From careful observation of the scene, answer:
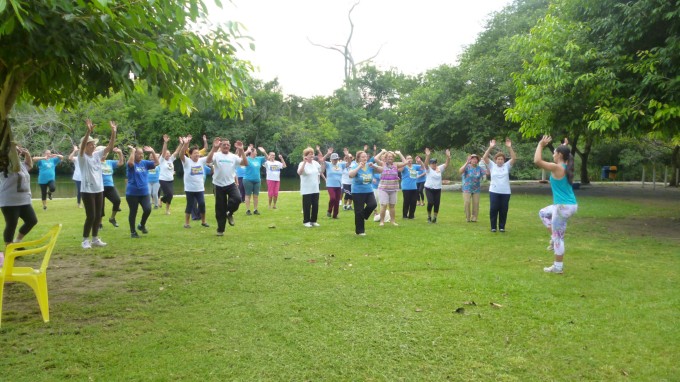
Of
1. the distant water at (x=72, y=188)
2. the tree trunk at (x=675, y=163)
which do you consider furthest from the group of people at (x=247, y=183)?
the tree trunk at (x=675, y=163)

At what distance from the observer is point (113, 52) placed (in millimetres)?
4703

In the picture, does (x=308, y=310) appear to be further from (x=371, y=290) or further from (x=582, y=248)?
(x=582, y=248)

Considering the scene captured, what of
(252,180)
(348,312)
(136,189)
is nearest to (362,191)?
(136,189)

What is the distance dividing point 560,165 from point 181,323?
5.61m

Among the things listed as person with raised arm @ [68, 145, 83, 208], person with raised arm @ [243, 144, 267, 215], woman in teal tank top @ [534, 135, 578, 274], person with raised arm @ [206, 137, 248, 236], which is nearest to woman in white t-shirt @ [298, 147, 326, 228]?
person with raised arm @ [206, 137, 248, 236]

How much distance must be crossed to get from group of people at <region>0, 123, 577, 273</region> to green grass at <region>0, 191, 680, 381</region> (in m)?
→ 0.86

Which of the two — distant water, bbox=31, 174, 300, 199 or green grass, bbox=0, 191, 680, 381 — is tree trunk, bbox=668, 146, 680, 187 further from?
distant water, bbox=31, 174, 300, 199

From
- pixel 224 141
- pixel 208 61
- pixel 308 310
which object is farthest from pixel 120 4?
pixel 224 141

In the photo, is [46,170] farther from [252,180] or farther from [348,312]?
[348,312]

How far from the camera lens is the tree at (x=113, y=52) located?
13.8 feet

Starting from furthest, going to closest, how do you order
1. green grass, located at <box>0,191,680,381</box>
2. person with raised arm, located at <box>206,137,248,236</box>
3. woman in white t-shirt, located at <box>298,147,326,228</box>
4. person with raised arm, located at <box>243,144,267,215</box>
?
1. person with raised arm, located at <box>243,144,267,215</box>
2. woman in white t-shirt, located at <box>298,147,326,228</box>
3. person with raised arm, located at <box>206,137,248,236</box>
4. green grass, located at <box>0,191,680,381</box>

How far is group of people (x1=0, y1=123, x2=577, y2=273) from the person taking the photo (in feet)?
23.6

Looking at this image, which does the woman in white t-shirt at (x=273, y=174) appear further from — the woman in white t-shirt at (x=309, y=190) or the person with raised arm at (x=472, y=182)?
the person with raised arm at (x=472, y=182)

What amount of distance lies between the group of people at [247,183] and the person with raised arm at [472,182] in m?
0.03
